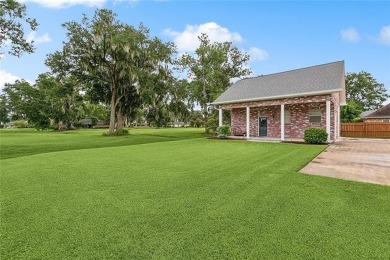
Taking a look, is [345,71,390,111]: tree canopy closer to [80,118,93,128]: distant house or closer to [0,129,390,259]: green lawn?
[0,129,390,259]: green lawn

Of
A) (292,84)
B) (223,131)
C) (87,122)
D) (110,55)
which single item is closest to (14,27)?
(110,55)

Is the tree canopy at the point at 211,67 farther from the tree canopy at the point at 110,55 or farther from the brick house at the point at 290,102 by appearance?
the brick house at the point at 290,102

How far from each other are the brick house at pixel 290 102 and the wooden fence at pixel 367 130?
4.80 m

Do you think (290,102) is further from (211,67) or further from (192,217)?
(192,217)

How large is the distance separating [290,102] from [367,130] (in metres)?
10.5

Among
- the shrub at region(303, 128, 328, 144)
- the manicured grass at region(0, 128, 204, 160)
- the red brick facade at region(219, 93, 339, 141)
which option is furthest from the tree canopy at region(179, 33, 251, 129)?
the shrub at region(303, 128, 328, 144)

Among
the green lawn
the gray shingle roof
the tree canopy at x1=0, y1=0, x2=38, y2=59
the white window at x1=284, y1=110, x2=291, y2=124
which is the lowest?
the green lawn

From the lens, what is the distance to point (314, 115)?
15703 millimetres

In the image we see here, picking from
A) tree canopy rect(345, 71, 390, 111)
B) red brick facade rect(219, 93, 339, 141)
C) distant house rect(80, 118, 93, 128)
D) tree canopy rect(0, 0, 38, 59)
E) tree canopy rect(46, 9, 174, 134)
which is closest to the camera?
tree canopy rect(0, 0, 38, 59)

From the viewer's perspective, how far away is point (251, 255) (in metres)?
2.28

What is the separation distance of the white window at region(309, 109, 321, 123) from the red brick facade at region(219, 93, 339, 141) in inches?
7.4

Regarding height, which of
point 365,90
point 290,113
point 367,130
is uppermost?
point 365,90

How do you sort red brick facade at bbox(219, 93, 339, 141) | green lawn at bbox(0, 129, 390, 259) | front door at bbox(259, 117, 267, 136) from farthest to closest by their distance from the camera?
front door at bbox(259, 117, 267, 136)
red brick facade at bbox(219, 93, 339, 141)
green lawn at bbox(0, 129, 390, 259)

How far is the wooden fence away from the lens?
63.2 ft
